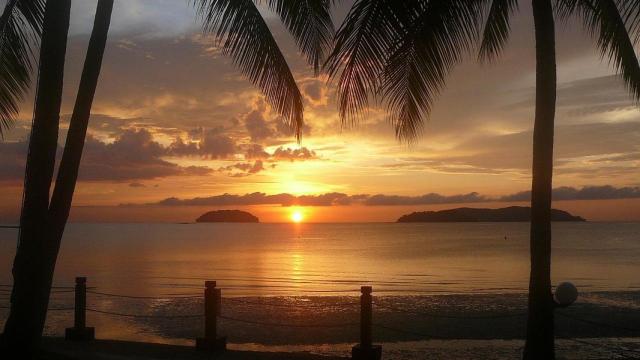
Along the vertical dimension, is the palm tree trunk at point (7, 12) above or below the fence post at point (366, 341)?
above

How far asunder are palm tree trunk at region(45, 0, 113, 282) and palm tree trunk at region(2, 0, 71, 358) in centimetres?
25

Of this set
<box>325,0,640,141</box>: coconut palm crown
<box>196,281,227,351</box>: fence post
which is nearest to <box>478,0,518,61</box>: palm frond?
<box>325,0,640,141</box>: coconut palm crown

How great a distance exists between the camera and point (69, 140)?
320 inches

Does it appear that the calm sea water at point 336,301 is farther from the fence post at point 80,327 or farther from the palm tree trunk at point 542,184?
the fence post at point 80,327

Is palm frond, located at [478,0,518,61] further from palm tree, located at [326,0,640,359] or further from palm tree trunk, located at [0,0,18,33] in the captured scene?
palm tree trunk, located at [0,0,18,33]

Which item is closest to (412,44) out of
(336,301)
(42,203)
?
(42,203)

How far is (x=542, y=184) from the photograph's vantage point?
807 cm

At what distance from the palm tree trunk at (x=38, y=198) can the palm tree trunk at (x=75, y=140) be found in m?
0.25

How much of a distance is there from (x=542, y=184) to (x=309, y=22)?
13.8 ft

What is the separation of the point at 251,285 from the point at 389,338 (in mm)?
20757

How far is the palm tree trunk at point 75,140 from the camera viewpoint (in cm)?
799

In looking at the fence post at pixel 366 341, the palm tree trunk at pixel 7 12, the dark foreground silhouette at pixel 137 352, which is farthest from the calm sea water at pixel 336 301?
the palm tree trunk at pixel 7 12

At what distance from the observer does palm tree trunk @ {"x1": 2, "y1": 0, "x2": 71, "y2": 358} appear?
7641 mm

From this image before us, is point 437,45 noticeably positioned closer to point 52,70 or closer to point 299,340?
point 52,70
